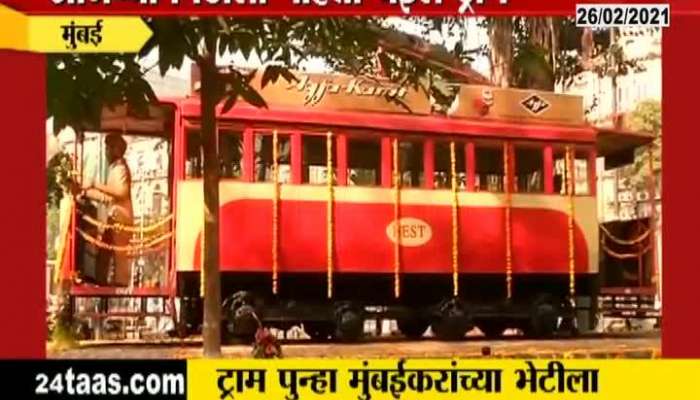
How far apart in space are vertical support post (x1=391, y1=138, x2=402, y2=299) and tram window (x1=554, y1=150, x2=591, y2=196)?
0.61 m

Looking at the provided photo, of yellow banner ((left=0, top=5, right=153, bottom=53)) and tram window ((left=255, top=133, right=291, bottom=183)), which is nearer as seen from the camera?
yellow banner ((left=0, top=5, right=153, bottom=53))

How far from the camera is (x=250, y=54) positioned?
4.53 meters

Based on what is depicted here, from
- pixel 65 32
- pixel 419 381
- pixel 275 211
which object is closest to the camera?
pixel 65 32

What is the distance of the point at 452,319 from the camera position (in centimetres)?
468

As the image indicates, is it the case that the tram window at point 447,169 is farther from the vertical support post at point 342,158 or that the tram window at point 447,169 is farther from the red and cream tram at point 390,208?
the vertical support post at point 342,158

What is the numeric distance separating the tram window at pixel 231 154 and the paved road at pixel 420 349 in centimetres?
64

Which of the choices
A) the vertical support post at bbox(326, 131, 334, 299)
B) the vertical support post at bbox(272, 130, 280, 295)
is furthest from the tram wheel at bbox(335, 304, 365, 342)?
the vertical support post at bbox(272, 130, 280, 295)

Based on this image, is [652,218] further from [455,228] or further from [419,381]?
[419,381]

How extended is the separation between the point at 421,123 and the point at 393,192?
0.29 meters

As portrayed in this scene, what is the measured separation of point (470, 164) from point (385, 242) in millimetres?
443

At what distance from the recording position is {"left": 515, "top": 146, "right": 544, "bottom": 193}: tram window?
4703 mm

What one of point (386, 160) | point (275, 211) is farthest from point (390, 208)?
point (275, 211)

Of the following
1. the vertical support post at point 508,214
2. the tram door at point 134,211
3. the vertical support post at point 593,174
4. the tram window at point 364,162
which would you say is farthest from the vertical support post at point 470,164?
the tram door at point 134,211

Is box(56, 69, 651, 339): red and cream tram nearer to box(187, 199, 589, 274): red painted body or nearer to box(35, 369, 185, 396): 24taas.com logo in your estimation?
box(187, 199, 589, 274): red painted body
